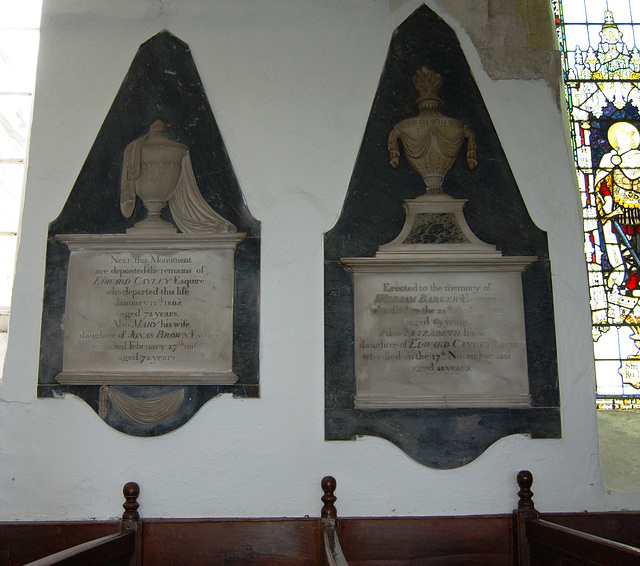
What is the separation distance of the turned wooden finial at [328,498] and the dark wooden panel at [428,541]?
0.31ft

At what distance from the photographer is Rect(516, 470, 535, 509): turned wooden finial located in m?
3.27

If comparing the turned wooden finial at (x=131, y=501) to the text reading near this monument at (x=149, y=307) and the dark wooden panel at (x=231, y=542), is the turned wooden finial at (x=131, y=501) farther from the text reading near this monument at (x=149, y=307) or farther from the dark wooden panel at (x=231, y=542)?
the text reading near this monument at (x=149, y=307)

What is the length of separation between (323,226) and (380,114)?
775 millimetres

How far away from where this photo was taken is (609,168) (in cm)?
455

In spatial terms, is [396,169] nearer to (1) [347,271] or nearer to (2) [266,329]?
(1) [347,271]

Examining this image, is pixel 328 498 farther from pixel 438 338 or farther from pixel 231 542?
pixel 438 338

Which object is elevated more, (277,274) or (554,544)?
(277,274)

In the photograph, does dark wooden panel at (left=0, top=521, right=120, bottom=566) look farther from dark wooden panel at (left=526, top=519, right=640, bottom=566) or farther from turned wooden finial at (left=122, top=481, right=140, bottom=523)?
dark wooden panel at (left=526, top=519, right=640, bottom=566)

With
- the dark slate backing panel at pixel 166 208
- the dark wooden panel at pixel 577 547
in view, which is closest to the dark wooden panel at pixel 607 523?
the dark wooden panel at pixel 577 547

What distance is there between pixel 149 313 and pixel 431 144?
1867 mm

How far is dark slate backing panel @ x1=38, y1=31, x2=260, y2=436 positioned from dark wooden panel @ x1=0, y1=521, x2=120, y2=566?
19.8 inches

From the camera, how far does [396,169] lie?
3.71m

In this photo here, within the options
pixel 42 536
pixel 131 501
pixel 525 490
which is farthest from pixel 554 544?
pixel 42 536

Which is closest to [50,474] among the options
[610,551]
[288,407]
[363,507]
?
[288,407]
